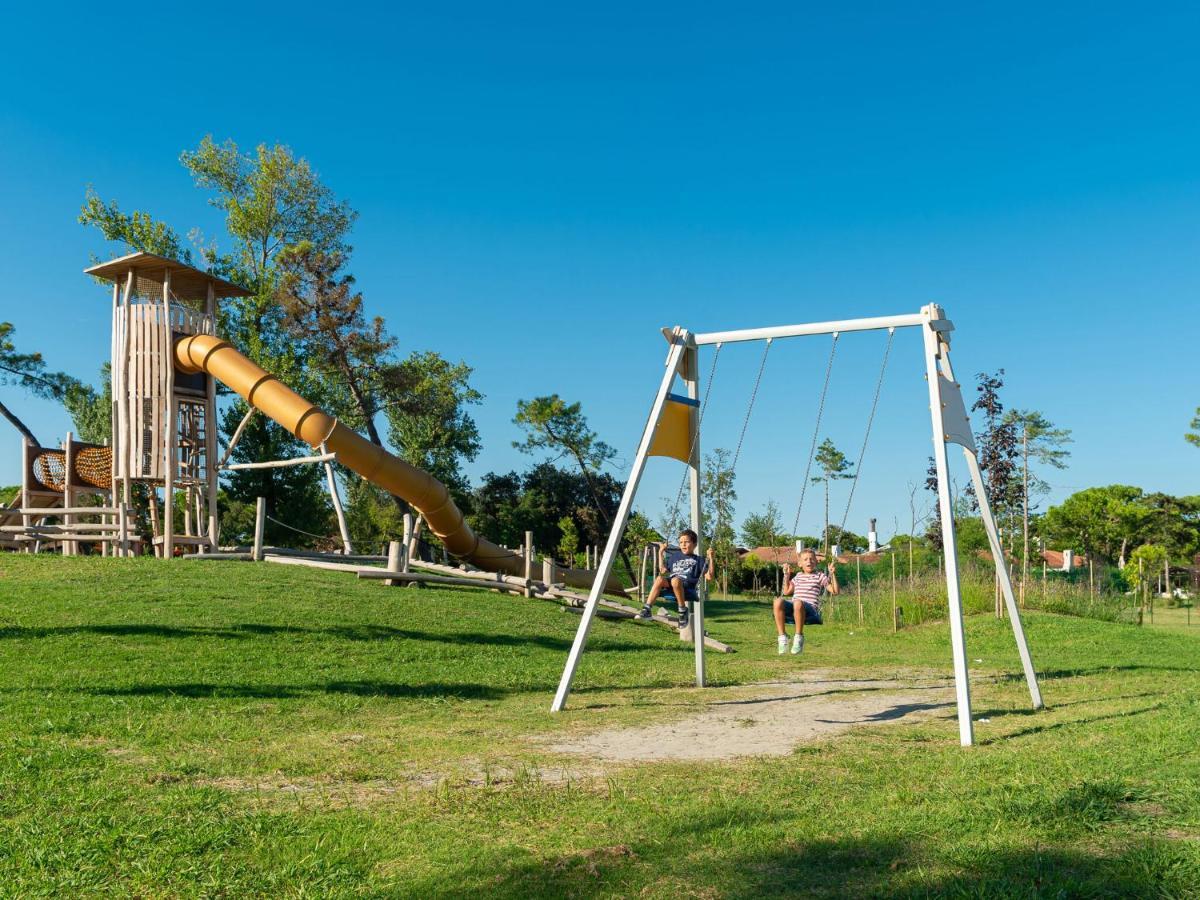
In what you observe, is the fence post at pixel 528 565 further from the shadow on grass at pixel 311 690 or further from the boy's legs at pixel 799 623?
the boy's legs at pixel 799 623

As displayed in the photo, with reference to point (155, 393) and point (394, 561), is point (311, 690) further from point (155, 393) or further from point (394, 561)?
point (155, 393)

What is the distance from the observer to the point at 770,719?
30.1 ft

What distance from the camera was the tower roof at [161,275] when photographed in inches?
854

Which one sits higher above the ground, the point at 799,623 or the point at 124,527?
the point at 124,527

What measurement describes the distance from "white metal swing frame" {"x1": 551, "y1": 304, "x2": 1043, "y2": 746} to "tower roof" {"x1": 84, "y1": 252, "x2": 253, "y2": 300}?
1497 cm

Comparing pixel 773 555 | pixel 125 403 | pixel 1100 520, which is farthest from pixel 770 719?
pixel 1100 520

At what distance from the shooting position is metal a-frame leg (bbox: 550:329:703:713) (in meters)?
9.70

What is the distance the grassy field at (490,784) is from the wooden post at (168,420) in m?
8.08

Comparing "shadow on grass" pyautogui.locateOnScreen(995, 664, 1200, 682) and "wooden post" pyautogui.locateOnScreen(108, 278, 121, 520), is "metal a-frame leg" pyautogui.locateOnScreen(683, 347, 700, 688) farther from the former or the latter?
"wooden post" pyautogui.locateOnScreen(108, 278, 121, 520)

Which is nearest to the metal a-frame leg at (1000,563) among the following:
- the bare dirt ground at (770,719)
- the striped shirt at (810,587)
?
the bare dirt ground at (770,719)

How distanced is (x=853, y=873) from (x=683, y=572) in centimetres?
727

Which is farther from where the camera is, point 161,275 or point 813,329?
point 161,275

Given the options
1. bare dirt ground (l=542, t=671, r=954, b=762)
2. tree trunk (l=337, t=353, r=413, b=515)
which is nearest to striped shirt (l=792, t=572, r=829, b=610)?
bare dirt ground (l=542, t=671, r=954, b=762)

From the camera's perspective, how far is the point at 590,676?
12.4m
